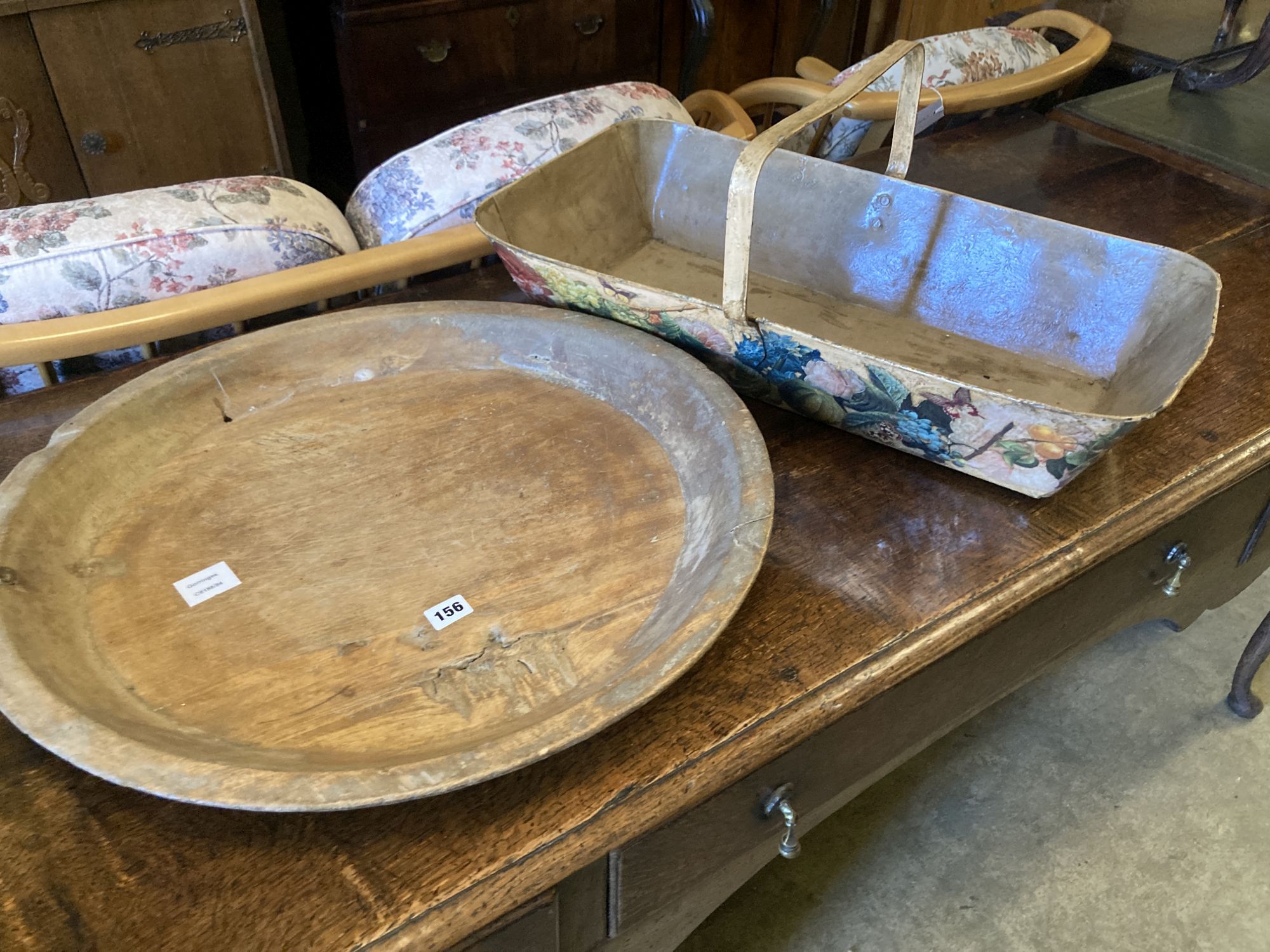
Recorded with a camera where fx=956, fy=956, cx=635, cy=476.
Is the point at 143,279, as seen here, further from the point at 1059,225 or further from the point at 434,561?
the point at 1059,225

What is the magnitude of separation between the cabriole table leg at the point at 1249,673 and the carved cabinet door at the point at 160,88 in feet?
5.93

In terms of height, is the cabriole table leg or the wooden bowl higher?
the wooden bowl

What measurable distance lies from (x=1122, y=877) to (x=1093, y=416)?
0.79 meters

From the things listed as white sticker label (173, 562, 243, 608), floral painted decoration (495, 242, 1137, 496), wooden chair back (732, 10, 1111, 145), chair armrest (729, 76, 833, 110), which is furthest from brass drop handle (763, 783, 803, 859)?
chair armrest (729, 76, 833, 110)

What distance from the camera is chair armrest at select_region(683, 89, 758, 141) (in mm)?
1338

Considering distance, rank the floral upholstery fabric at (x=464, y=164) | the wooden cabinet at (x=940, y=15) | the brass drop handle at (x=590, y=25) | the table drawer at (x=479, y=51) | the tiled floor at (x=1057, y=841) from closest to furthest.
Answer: the floral upholstery fabric at (x=464, y=164), the tiled floor at (x=1057, y=841), the table drawer at (x=479, y=51), the brass drop handle at (x=590, y=25), the wooden cabinet at (x=940, y=15)

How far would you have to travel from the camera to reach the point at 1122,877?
3.68 feet

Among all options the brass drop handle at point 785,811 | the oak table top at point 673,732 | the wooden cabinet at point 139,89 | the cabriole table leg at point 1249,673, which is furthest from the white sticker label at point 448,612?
the wooden cabinet at point 139,89

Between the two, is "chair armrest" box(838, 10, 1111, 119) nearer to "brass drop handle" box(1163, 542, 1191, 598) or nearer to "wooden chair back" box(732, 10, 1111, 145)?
"wooden chair back" box(732, 10, 1111, 145)

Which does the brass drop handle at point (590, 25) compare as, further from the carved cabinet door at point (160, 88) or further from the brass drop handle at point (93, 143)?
the brass drop handle at point (93, 143)

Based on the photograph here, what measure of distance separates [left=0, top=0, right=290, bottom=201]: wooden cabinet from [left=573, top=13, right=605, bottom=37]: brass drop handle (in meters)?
0.65

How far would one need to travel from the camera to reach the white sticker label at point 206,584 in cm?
60

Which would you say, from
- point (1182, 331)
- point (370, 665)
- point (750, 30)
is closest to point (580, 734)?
point (370, 665)

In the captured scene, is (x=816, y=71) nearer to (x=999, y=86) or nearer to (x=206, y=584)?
(x=999, y=86)
